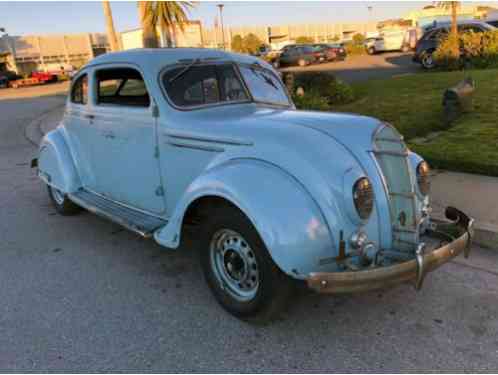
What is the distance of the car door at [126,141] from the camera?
398 cm

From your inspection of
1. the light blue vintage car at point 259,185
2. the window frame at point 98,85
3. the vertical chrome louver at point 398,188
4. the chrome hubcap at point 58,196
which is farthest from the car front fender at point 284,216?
the chrome hubcap at point 58,196

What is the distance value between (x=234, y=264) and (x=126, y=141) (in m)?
1.73

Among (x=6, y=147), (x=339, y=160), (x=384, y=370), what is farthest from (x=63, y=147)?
(x=6, y=147)

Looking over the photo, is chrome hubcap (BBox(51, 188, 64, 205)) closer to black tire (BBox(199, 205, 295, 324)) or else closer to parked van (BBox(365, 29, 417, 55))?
black tire (BBox(199, 205, 295, 324))

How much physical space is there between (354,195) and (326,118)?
28.6 inches

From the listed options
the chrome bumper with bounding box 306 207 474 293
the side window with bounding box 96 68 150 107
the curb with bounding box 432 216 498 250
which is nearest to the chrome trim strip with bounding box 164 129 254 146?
the side window with bounding box 96 68 150 107

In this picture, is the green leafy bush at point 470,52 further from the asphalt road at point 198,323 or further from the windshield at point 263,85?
the asphalt road at point 198,323

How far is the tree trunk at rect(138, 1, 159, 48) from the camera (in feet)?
51.2

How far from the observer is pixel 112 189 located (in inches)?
182

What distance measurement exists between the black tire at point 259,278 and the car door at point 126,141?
0.89m

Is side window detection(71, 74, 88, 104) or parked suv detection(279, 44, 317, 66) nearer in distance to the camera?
side window detection(71, 74, 88, 104)

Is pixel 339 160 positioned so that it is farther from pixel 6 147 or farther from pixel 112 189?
pixel 6 147

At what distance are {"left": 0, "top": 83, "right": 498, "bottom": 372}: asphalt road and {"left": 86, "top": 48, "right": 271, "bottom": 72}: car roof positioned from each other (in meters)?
1.76

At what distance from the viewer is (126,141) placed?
13.8 feet
